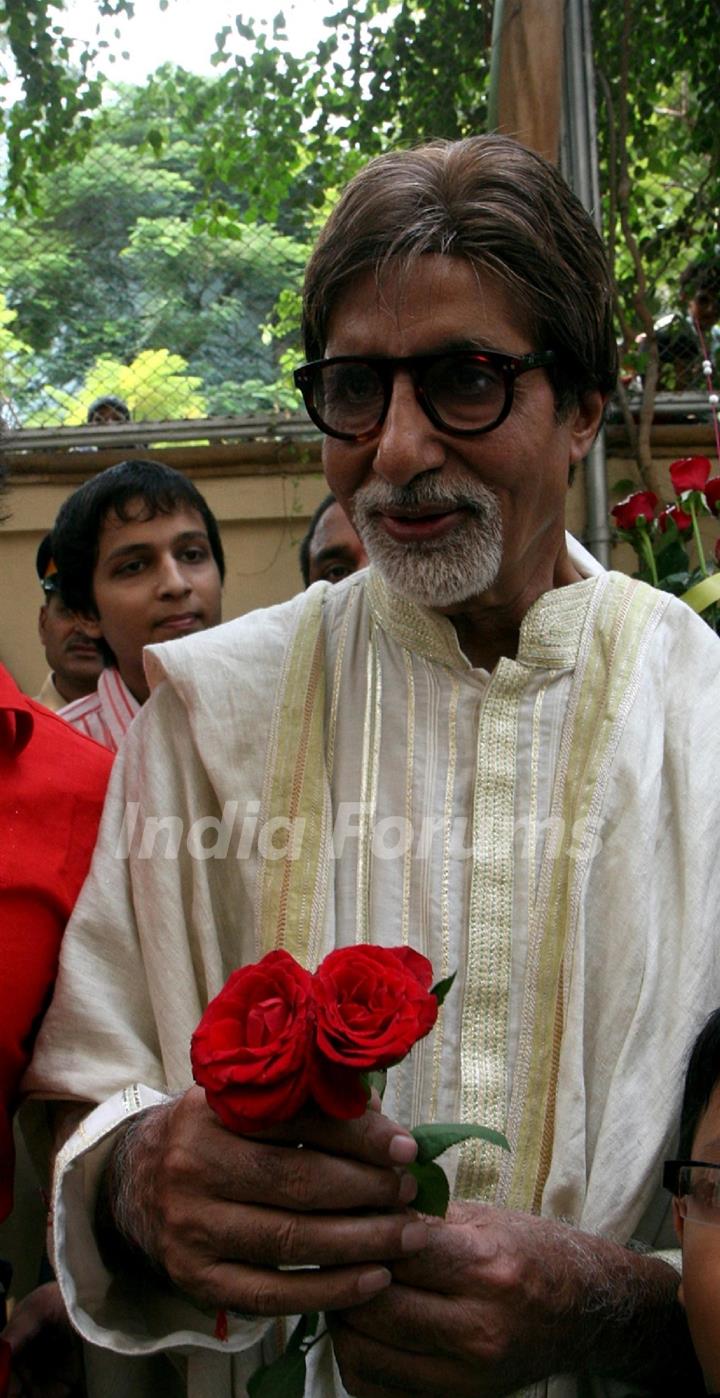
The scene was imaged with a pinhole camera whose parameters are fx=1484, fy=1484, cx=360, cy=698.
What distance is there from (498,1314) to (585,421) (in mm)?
1320

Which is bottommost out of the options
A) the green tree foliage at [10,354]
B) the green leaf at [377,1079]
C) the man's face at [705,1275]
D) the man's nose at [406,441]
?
the man's face at [705,1275]

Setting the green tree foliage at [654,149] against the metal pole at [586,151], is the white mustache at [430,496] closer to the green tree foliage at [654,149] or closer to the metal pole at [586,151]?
the metal pole at [586,151]

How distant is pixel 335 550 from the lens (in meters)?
4.15

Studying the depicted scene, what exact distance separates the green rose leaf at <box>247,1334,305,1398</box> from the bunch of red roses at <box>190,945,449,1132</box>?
0.35 metres

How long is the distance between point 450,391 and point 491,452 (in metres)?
0.10

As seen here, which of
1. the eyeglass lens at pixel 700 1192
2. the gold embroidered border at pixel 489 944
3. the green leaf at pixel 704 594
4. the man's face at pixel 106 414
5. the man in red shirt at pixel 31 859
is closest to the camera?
the eyeglass lens at pixel 700 1192

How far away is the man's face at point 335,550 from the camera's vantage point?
411 cm

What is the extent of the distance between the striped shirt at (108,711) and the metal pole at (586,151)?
2252mm

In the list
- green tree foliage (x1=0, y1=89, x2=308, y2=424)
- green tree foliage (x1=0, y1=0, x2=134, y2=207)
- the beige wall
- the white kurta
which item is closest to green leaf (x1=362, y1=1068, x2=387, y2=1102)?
the white kurta

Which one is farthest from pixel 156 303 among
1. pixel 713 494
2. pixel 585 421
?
pixel 585 421

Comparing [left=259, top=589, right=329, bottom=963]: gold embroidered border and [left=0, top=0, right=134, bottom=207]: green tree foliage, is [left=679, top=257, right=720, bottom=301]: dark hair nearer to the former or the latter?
[left=0, top=0, right=134, bottom=207]: green tree foliage

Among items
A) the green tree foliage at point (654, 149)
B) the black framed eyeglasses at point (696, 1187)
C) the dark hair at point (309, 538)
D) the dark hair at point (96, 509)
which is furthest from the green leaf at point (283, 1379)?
the green tree foliage at point (654, 149)

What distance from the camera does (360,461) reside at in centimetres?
216

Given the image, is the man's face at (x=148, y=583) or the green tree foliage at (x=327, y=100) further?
the green tree foliage at (x=327, y=100)
